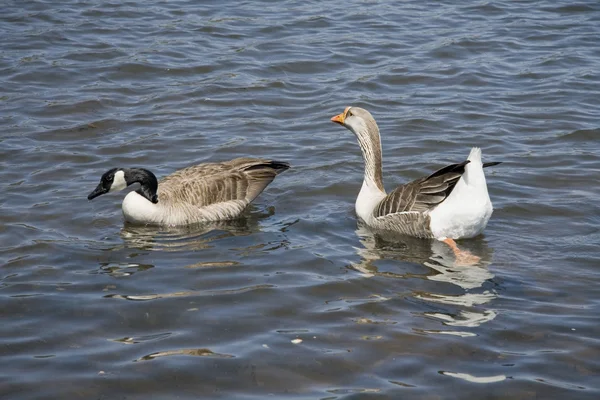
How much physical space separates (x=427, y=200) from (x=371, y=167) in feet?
3.10

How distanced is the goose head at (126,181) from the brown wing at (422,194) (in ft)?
7.93

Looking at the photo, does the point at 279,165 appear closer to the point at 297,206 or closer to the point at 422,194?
the point at 297,206

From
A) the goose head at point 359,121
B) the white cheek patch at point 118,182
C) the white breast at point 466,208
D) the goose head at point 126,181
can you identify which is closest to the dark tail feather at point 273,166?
the goose head at point 359,121

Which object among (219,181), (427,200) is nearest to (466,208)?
(427,200)

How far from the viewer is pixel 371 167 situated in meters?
9.40

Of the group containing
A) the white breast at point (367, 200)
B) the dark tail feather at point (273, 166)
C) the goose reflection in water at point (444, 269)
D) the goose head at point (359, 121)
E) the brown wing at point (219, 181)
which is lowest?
the goose reflection in water at point (444, 269)

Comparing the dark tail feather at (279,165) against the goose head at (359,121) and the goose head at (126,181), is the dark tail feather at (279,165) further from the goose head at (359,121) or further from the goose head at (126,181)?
the goose head at (126,181)

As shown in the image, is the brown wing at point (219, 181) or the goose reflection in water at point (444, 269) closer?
the goose reflection in water at point (444, 269)

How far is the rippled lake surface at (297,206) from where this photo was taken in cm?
593

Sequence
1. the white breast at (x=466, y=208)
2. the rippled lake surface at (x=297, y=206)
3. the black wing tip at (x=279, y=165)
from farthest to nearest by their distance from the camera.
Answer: the black wing tip at (x=279, y=165) → the white breast at (x=466, y=208) → the rippled lake surface at (x=297, y=206)

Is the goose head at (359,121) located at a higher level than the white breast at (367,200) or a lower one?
higher

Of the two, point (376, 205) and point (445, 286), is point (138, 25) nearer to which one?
point (376, 205)

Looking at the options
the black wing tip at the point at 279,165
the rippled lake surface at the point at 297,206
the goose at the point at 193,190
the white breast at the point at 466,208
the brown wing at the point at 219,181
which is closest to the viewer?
the rippled lake surface at the point at 297,206

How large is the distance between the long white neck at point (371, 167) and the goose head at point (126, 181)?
7.33 ft
